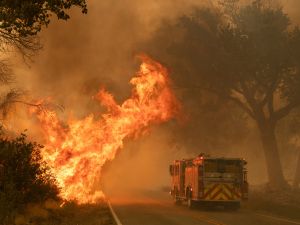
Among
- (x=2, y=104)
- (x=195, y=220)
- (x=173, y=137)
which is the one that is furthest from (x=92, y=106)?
(x=195, y=220)

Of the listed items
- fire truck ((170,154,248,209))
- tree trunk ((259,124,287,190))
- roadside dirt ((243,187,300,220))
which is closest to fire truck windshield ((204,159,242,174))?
fire truck ((170,154,248,209))

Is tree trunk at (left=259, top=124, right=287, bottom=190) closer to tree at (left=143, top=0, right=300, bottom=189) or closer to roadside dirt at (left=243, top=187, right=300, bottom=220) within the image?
tree at (left=143, top=0, right=300, bottom=189)

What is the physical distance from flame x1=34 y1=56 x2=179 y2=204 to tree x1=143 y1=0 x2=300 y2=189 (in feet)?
21.3

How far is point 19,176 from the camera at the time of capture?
62.1 ft

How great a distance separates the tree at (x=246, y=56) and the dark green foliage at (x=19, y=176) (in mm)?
22710

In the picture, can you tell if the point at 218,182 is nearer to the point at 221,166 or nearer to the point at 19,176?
the point at 221,166

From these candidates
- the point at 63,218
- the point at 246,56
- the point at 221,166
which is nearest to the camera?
the point at 63,218

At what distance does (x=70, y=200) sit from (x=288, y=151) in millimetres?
37463

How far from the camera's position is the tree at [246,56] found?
3847 centimetres

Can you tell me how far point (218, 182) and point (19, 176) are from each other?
11.5 metres

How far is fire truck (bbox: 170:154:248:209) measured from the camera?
86.8 ft

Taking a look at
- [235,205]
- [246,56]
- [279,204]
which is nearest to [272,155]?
[246,56]

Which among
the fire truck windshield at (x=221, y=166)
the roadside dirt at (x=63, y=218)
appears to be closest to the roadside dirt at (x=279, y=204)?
the fire truck windshield at (x=221, y=166)

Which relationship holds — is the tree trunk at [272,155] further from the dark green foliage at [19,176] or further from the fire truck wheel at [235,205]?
the dark green foliage at [19,176]
